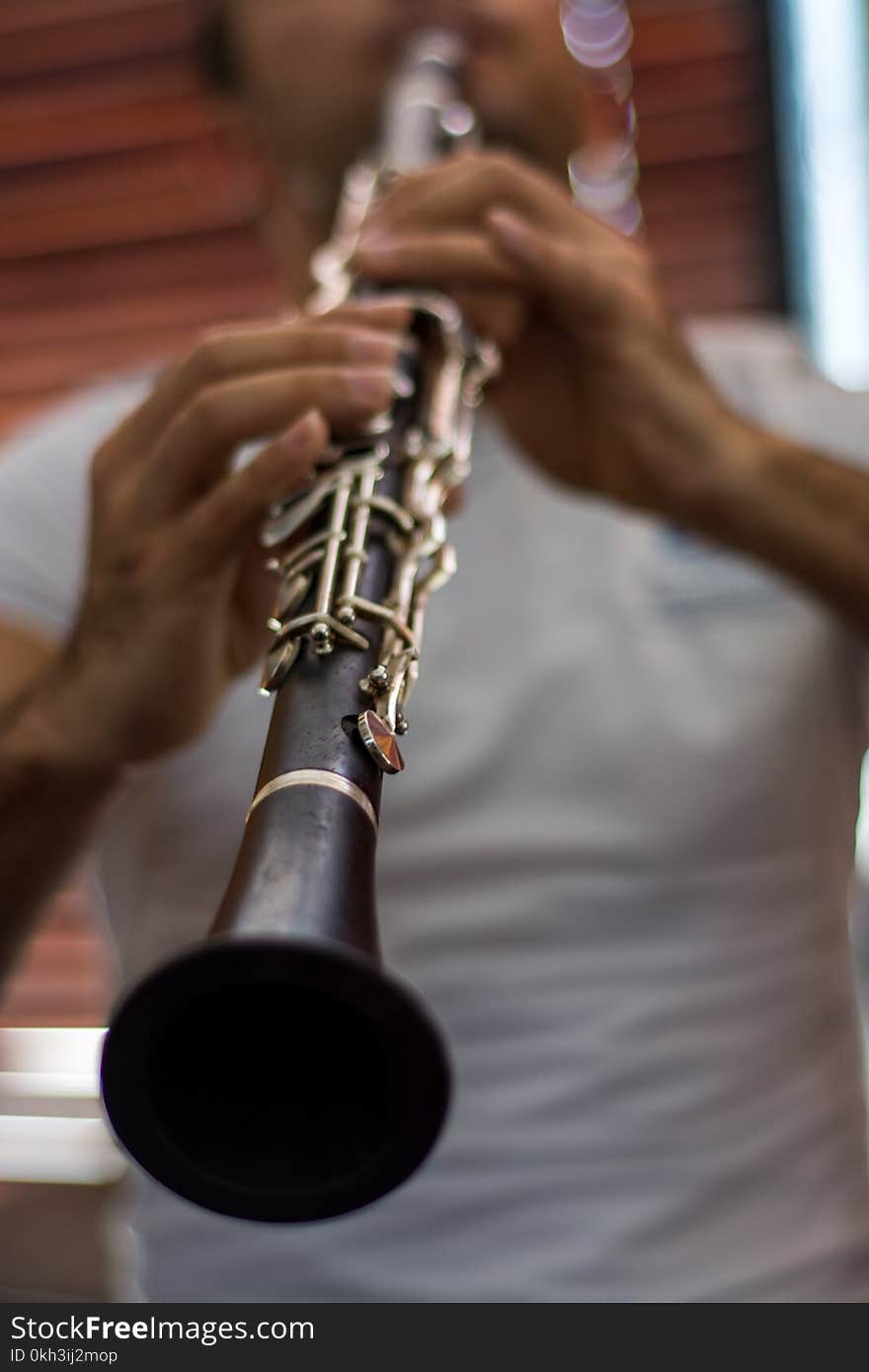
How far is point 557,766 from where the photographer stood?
89 cm

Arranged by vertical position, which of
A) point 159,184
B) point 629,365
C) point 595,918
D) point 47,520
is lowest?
point 595,918

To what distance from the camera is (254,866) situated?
0.36 metres

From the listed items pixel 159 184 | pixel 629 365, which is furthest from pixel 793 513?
pixel 159 184

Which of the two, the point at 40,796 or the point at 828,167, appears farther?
the point at 828,167

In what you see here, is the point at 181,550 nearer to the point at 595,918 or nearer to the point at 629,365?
the point at 629,365

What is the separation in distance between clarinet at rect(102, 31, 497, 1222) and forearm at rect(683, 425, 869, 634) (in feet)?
0.88

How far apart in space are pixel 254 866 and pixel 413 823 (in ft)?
1.70

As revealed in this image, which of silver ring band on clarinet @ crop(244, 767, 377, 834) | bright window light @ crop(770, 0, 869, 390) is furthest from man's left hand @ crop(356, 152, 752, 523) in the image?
bright window light @ crop(770, 0, 869, 390)

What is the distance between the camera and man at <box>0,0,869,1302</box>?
2.23 feet

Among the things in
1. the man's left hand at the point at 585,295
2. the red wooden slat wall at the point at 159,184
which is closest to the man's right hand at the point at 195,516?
the man's left hand at the point at 585,295

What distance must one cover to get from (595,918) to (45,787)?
15.6 inches

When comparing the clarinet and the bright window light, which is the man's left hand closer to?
the clarinet
